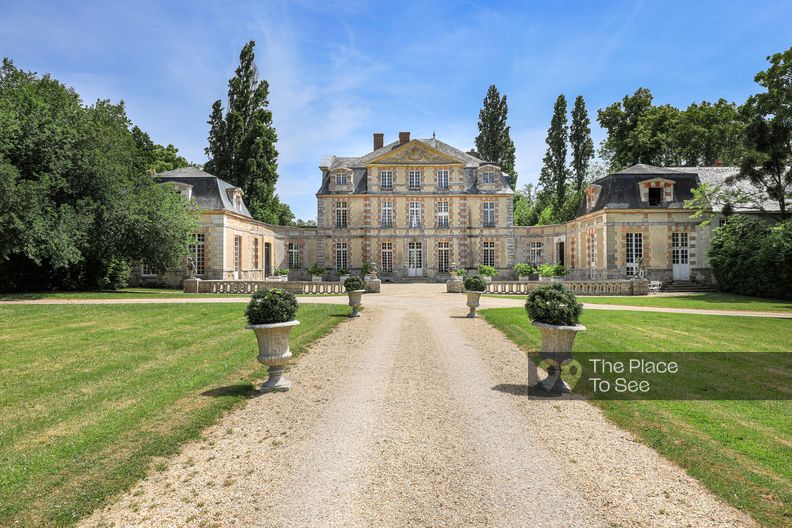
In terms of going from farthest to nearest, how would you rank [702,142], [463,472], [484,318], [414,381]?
1. [702,142]
2. [484,318]
3. [414,381]
4. [463,472]

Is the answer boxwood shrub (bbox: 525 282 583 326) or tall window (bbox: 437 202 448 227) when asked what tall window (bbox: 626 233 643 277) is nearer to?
tall window (bbox: 437 202 448 227)

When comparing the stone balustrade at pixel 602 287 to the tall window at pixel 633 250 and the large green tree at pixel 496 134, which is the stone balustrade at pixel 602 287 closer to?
the tall window at pixel 633 250

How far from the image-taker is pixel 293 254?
3997cm

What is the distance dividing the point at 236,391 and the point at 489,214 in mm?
33705

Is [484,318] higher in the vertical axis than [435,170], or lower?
lower

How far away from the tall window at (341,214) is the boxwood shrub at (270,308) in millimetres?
31900

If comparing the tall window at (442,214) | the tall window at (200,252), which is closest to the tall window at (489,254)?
the tall window at (442,214)

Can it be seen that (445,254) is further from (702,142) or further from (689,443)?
(689,443)

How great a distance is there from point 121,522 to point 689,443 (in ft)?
18.0

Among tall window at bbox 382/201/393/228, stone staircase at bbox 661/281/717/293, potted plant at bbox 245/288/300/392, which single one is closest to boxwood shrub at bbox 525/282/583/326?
potted plant at bbox 245/288/300/392

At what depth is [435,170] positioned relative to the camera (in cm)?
3847

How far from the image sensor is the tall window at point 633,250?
30.3 metres

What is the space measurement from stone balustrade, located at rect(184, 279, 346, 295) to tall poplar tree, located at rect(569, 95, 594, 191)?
3213 centimetres

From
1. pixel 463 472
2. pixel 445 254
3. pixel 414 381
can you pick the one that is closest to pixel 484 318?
pixel 414 381
